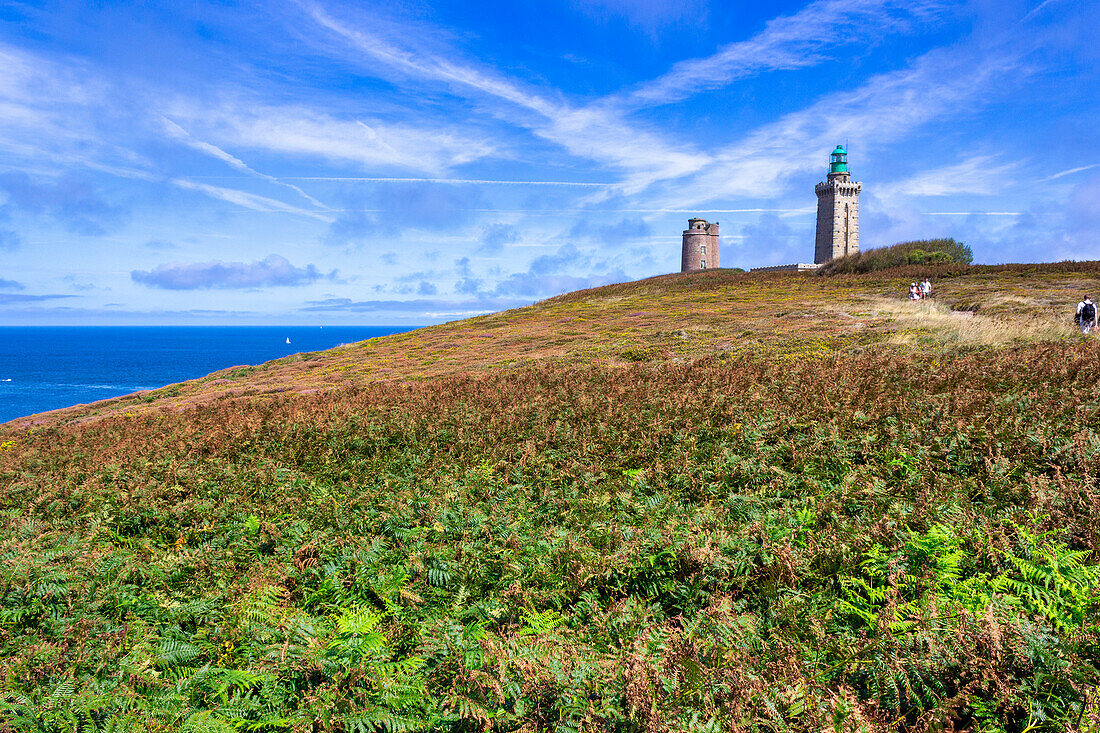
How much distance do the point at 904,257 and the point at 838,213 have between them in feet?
152

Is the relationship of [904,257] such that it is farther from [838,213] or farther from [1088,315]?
[838,213]

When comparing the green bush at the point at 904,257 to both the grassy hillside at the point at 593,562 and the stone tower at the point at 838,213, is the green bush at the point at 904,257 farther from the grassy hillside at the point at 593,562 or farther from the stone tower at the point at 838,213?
the grassy hillside at the point at 593,562

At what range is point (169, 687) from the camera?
170 inches

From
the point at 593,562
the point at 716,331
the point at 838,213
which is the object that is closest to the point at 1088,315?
the point at 716,331

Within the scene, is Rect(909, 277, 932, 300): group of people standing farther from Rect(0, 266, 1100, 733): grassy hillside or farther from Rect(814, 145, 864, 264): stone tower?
Rect(814, 145, 864, 264): stone tower

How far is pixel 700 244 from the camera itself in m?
104

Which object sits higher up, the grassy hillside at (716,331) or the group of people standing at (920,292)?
the group of people standing at (920,292)

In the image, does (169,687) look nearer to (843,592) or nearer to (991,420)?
(843,592)

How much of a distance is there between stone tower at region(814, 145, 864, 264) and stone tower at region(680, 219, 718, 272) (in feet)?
58.5

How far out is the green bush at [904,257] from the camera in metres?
52.7

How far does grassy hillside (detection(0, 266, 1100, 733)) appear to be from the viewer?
3486 millimetres

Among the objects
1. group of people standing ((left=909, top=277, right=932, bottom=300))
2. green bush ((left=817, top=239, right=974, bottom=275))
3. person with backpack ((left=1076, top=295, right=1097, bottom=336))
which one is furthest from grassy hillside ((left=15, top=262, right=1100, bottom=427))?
green bush ((left=817, top=239, right=974, bottom=275))

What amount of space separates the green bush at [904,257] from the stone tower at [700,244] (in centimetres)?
4460

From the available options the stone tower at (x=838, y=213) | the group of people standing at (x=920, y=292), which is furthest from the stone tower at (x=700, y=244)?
the group of people standing at (x=920, y=292)
